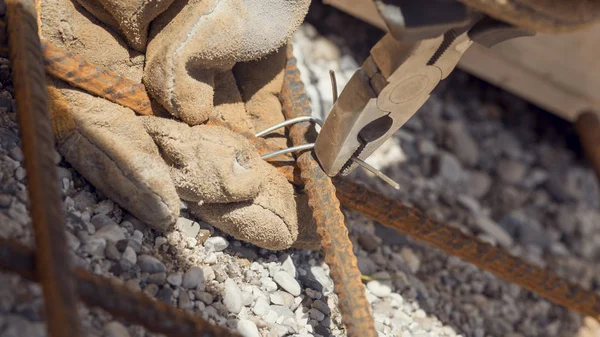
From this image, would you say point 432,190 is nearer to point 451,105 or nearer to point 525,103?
point 451,105

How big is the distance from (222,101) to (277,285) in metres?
0.37

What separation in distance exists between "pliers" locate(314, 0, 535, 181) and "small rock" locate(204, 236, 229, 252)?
Result: 23 cm

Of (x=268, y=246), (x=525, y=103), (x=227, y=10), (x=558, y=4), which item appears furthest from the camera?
(x=525, y=103)

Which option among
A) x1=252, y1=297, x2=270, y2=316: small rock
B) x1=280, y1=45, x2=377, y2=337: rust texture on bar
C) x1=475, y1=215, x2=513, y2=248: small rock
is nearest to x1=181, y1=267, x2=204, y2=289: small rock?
x1=252, y1=297, x2=270, y2=316: small rock

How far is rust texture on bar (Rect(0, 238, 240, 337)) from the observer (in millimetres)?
811

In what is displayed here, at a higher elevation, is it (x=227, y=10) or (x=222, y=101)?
(x=227, y=10)

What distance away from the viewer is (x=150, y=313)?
0.86m

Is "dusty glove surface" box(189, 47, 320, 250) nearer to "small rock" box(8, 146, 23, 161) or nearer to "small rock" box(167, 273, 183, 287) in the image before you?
"small rock" box(167, 273, 183, 287)

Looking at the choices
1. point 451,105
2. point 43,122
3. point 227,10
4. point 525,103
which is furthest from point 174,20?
point 525,103

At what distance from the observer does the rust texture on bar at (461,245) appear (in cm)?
131

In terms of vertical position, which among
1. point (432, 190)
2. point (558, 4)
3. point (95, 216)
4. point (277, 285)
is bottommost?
point (432, 190)

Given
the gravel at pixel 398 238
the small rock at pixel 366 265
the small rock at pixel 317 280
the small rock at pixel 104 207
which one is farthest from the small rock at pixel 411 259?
the small rock at pixel 104 207

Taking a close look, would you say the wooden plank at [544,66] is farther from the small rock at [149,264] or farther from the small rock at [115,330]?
the small rock at [115,330]

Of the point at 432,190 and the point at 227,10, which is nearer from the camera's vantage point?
Answer: the point at 227,10
